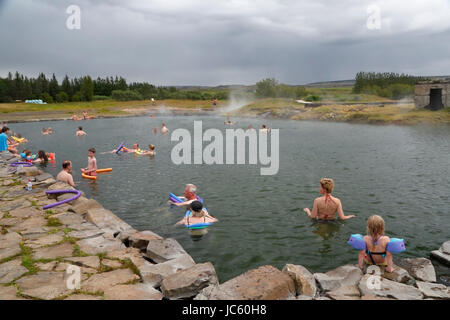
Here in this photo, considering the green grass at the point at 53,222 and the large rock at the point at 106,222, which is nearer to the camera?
the green grass at the point at 53,222

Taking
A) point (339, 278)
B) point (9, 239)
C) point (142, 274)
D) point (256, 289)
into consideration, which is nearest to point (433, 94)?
point (339, 278)

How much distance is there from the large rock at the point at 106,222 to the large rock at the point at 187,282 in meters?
3.04

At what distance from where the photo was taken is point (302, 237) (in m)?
8.80

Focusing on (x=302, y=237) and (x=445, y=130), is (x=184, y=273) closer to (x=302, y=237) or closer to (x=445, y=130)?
(x=302, y=237)

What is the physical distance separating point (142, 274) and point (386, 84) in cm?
8951

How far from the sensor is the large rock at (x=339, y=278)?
5756mm

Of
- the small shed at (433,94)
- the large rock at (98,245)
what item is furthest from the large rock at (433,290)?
the small shed at (433,94)

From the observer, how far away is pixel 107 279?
5648mm

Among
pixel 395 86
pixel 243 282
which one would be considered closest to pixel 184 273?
pixel 243 282

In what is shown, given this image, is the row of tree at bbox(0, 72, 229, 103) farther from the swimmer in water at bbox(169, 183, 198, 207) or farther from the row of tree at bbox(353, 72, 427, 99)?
the swimmer in water at bbox(169, 183, 198, 207)

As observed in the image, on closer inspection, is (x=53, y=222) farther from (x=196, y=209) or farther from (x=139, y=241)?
(x=196, y=209)

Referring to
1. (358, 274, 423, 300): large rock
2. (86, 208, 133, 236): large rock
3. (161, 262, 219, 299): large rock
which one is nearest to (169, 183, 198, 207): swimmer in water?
(86, 208, 133, 236): large rock

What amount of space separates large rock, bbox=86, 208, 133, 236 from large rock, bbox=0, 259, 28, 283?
2.21 m

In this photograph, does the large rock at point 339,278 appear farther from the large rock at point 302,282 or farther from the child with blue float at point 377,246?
the child with blue float at point 377,246
